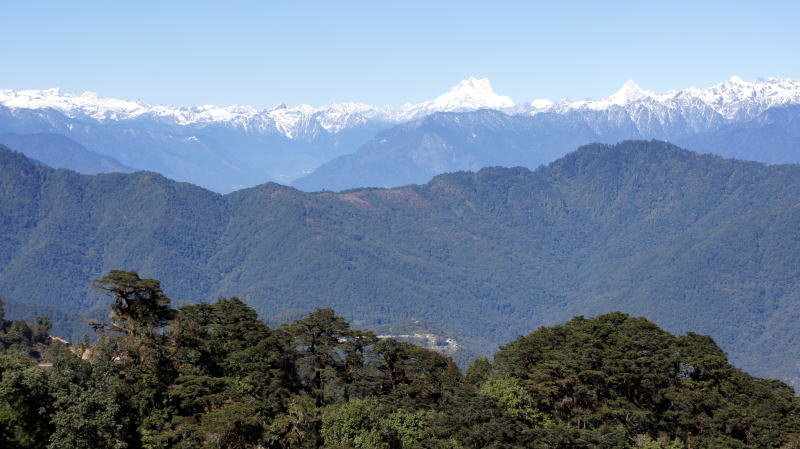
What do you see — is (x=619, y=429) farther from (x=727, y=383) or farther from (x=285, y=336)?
(x=285, y=336)

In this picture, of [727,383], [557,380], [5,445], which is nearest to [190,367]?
[5,445]

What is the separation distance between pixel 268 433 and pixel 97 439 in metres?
12.3

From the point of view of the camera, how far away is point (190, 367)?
66688 millimetres

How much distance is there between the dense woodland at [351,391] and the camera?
5781cm

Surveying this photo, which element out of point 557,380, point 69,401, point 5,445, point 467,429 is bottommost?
point 5,445

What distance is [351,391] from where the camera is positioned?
241ft

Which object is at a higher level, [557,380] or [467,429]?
[557,380]

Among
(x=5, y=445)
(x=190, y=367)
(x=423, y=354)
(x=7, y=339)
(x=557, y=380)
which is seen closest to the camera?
(x=5, y=445)

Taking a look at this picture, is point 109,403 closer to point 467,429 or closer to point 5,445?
point 5,445

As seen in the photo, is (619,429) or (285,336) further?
(285,336)

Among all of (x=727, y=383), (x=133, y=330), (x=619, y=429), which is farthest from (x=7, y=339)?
(x=727, y=383)

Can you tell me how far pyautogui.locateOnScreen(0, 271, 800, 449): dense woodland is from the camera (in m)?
57.8

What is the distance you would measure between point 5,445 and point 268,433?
18.1 meters

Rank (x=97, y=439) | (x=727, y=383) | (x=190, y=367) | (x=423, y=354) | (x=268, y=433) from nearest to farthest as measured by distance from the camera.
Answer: (x=97, y=439) → (x=268, y=433) → (x=190, y=367) → (x=727, y=383) → (x=423, y=354)
